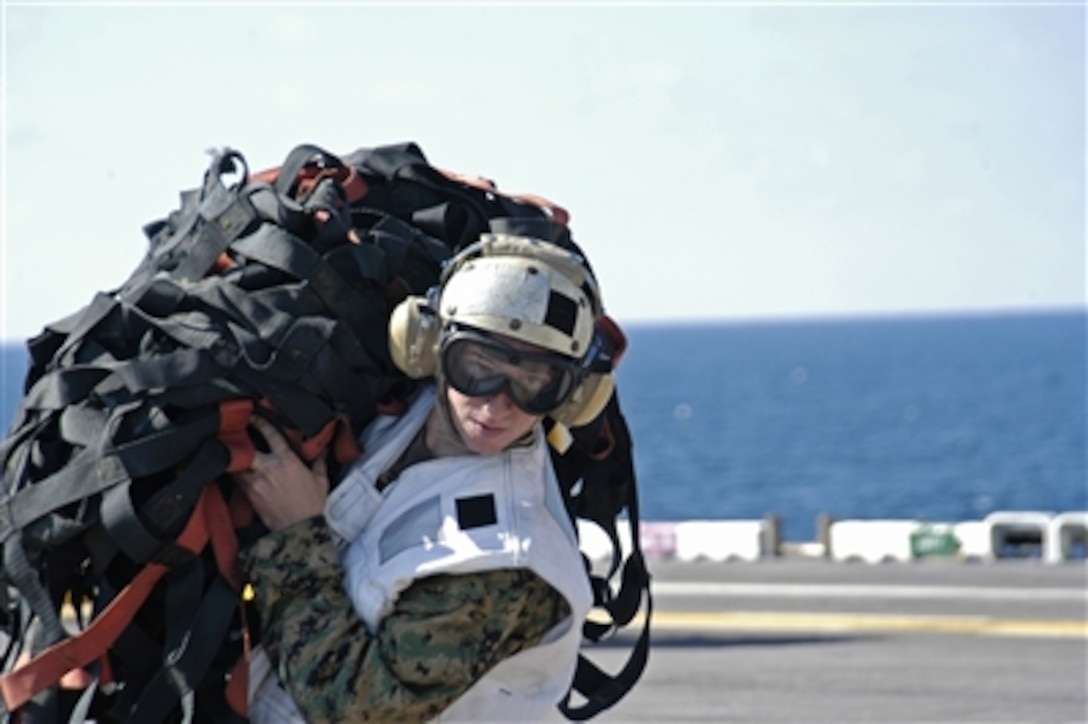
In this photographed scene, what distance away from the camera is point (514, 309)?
440cm

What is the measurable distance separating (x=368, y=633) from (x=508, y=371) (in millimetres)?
612

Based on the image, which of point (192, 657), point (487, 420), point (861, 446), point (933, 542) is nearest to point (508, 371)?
point (487, 420)

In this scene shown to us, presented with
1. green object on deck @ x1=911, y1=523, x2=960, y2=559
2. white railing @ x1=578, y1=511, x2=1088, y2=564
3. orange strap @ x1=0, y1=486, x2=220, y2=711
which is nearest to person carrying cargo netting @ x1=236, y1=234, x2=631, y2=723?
orange strap @ x1=0, y1=486, x2=220, y2=711

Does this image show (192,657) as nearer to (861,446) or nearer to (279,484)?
(279,484)

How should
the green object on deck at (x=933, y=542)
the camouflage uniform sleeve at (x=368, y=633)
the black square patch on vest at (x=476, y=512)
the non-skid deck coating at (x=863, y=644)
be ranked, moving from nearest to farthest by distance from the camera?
the camouflage uniform sleeve at (x=368, y=633) → the black square patch on vest at (x=476, y=512) → the non-skid deck coating at (x=863, y=644) → the green object on deck at (x=933, y=542)

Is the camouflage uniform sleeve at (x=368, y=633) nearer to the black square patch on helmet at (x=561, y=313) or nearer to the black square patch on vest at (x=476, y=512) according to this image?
the black square patch on vest at (x=476, y=512)

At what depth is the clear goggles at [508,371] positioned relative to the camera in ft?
14.5

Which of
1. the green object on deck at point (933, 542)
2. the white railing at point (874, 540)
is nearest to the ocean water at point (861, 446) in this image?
the white railing at point (874, 540)

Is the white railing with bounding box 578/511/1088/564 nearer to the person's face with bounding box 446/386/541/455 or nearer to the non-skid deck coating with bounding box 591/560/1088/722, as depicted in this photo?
the non-skid deck coating with bounding box 591/560/1088/722

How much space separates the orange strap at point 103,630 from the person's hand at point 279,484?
8 centimetres

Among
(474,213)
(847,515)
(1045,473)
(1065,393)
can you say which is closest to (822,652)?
(474,213)

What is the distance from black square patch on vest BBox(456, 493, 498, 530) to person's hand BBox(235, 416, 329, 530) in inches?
11.9

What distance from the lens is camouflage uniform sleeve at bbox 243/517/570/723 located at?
4254 mm

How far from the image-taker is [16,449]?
454cm
